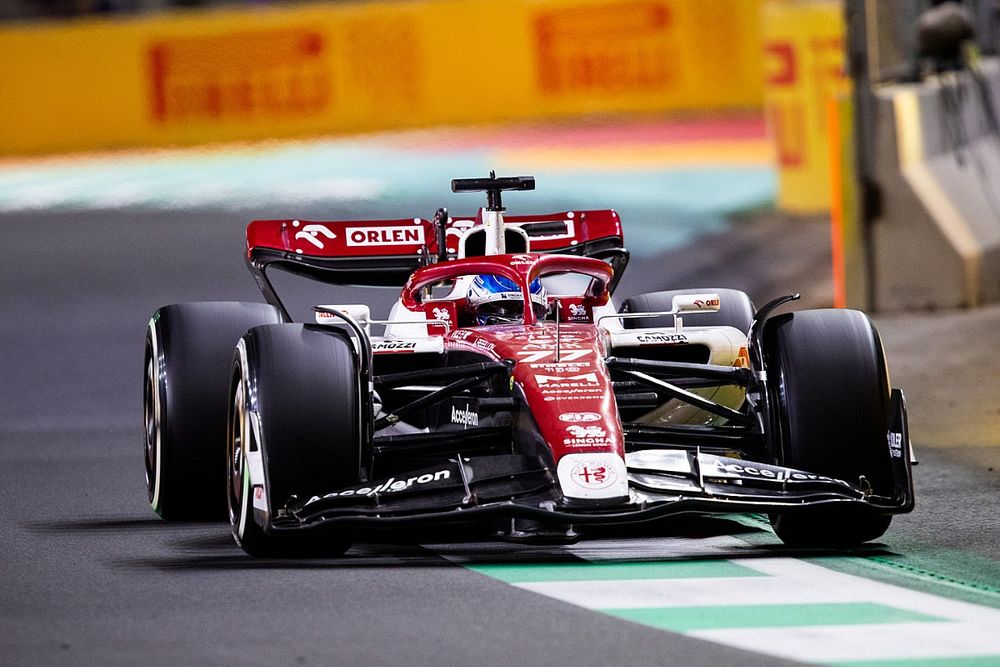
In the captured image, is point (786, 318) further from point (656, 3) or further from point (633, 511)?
point (656, 3)

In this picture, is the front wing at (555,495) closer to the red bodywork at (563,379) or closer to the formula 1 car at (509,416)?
the formula 1 car at (509,416)

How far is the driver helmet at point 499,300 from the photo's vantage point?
9.09 meters

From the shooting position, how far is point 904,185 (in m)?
17.0

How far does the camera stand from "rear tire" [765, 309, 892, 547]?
314 inches

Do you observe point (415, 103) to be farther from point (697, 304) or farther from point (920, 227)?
point (697, 304)

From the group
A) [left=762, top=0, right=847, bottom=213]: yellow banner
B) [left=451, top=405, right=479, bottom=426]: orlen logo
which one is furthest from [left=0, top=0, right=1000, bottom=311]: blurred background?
[left=451, top=405, right=479, bottom=426]: orlen logo

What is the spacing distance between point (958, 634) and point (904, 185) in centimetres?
1118

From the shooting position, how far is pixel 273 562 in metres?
7.75

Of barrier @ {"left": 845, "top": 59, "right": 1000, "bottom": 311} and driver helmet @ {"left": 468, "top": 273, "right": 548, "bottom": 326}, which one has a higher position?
driver helmet @ {"left": 468, "top": 273, "right": 548, "bottom": 326}

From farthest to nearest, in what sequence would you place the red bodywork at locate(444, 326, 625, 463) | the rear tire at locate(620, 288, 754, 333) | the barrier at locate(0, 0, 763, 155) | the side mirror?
1. the barrier at locate(0, 0, 763, 155)
2. the rear tire at locate(620, 288, 754, 333)
3. the side mirror
4. the red bodywork at locate(444, 326, 625, 463)

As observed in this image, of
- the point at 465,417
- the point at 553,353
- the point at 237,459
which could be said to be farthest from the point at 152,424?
the point at 553,353

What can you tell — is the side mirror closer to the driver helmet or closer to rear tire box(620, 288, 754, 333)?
the driver helmet

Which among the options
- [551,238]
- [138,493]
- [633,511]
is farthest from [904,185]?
[633,511]

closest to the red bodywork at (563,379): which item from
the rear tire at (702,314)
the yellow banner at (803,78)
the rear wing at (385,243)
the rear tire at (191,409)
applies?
the rear tire at (191,409)
